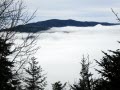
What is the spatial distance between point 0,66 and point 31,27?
1.72 m

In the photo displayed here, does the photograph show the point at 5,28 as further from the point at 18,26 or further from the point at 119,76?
the point at 119,76

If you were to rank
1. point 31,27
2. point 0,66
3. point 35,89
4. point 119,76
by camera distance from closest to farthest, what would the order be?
point 0,66 < point 31,27 < point 119,76 < point 35,89

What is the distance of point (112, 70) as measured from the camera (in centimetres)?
1466

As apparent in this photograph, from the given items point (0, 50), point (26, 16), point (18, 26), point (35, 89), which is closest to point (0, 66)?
point (0, 50)

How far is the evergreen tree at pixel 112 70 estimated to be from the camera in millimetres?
14359

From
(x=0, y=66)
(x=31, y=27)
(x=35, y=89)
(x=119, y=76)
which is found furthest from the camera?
(x=35, y=89)

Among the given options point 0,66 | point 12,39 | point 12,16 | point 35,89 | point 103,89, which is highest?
point 12,16

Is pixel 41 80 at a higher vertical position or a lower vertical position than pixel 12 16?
lower

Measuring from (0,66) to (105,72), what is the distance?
20.2 ft

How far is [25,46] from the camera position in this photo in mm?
10484

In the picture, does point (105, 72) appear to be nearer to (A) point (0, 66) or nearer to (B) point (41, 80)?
(A) point (0, 66)

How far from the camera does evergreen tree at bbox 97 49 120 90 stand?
14.4 meters

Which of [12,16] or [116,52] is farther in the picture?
[116,52]

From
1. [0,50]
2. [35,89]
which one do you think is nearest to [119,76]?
[0,50]
